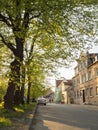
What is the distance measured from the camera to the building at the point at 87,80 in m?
65.8

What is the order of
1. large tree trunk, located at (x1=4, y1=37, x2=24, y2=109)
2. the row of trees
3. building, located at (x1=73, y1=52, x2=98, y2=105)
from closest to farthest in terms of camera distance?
the row of trees
large tree trunk, located at (x1=4, y1=37, x2=24, y2=109)
building, located at (x1=73, y1=52, x2=98, y2=105)

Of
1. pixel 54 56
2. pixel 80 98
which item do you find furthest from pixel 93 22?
pixel 80 98

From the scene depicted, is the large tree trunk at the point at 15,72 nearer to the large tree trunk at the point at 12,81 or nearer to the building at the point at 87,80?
the large tree trunk at the point at 12,81

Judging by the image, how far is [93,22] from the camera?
20.0 meters

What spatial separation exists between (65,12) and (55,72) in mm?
15487

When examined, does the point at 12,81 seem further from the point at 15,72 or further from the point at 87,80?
the point at 87,80

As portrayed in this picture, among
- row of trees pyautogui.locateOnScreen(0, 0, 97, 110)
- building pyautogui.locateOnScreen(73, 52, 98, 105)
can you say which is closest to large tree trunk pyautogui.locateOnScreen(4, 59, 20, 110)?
row of trees pyautogui.locateOnScreen(0, 0, 97, 110)

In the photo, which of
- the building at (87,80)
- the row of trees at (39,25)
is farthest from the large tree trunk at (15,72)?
the building at (87,80)

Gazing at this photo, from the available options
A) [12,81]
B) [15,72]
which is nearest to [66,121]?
[15,72]

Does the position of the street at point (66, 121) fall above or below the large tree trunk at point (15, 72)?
below

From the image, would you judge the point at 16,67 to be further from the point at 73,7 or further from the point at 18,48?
the point at 73,7

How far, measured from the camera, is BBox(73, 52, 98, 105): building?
65.8 metres

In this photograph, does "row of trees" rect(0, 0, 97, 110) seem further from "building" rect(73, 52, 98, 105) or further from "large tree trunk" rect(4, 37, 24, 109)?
"building" rect(73, 52, 98, 105)

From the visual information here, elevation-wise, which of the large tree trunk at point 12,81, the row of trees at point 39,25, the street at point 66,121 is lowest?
the street at point 66,121
